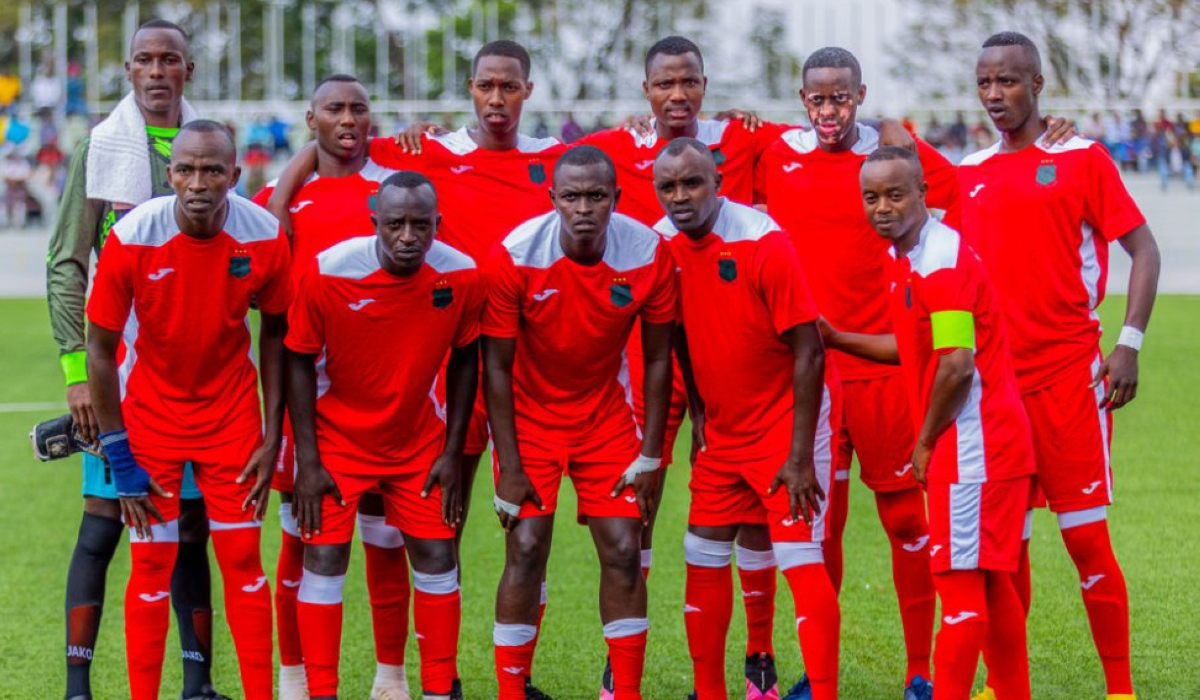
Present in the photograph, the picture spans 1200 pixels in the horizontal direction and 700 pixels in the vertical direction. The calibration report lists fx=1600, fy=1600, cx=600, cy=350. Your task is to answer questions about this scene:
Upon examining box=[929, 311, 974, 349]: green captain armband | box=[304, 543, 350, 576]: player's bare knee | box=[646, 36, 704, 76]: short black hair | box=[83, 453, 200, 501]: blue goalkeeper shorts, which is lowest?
box=[304, 543, 350, 576]: player's bare knee

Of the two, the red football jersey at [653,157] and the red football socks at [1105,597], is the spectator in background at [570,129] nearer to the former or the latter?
the red football jersey at [653,157]

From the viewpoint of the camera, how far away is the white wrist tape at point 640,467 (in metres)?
6.00

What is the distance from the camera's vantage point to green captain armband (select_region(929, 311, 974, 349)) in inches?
213

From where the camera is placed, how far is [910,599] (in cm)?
646

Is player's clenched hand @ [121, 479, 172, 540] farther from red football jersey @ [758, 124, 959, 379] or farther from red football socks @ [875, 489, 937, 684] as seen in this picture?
red football socks @ [875, 489, 937, 684]

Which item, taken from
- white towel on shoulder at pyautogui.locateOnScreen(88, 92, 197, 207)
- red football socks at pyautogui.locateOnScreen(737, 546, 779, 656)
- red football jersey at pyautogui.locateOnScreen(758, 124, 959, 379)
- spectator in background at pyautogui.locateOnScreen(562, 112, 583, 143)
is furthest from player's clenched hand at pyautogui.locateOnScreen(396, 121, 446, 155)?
spectator in background at pyautogui.locateOnScreen(562, 112, 583, 143)

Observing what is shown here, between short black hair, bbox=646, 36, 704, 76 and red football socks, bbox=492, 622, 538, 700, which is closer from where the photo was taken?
red football socks, bbox=492, 622, 538, 700

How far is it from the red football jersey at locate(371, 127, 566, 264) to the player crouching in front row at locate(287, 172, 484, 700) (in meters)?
0.71

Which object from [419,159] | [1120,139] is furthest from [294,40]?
[419,159]

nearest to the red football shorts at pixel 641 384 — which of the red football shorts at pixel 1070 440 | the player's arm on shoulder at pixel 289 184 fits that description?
the red football shorts at pixel 1070 440

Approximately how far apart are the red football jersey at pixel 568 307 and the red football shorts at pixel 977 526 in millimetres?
1232

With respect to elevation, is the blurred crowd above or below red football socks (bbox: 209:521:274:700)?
above

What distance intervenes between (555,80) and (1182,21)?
17921 millimetres

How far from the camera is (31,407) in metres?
14.9
